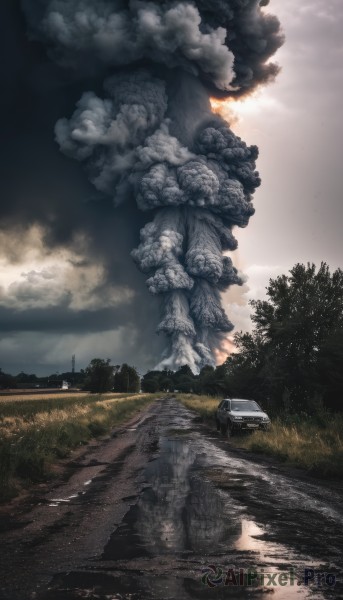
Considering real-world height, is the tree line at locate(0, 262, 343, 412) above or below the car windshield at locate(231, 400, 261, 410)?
above

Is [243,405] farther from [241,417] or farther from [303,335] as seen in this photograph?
[303,335]

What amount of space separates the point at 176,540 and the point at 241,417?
47.6 ft

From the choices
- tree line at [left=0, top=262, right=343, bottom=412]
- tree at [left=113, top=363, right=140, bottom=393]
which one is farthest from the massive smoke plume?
tree line at [left=0, top=262, right=343, bottom=412]

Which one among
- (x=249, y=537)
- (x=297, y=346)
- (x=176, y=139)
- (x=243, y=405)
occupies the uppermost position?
(x=176, y=139)

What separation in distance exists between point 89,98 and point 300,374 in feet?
351

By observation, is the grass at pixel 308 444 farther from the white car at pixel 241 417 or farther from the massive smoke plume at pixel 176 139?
the massive smoke plume at pixel 176 139

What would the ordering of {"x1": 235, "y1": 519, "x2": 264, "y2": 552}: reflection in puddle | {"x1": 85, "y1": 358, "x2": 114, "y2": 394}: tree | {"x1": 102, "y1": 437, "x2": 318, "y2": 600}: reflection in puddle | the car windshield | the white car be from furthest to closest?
{"x1": 85, "y1": 358, "x2": 114, "y2": 394}: tree
the car windshield
the white car
{"x1": 235, "y1": 519, "x2": 264, "y2": 552}: reflection in puddle
{"x1": 102, "y1": 437, "x2": 318, "y2": 600}: reflection in puddle

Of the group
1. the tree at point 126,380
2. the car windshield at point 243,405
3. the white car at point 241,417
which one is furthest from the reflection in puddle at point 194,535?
the tree at point 126,380

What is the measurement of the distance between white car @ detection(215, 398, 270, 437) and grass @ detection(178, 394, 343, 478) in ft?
1.36

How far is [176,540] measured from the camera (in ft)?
18.2

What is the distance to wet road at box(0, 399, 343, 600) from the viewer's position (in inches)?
163

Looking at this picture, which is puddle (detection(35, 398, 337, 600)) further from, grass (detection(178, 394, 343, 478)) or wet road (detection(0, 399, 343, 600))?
grass (detection(178, 394, 343, 478))

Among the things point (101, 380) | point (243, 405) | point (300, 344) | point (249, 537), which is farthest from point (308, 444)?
point (101, 380)

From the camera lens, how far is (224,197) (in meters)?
126
